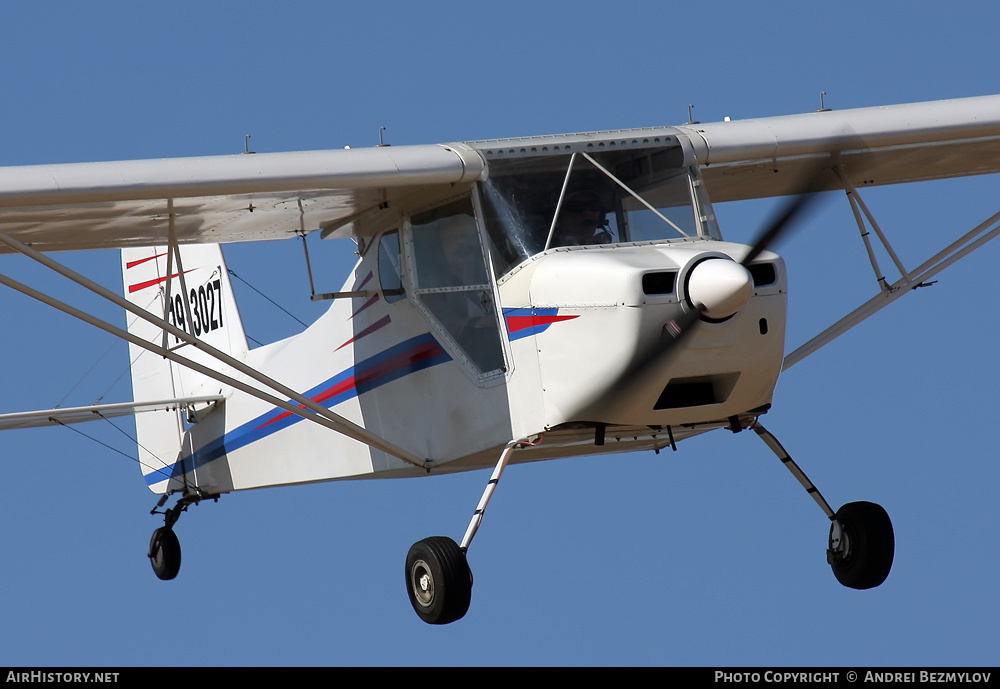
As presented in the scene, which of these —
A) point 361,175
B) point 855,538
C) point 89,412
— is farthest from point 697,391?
point 89,412

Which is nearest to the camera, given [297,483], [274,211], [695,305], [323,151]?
[695,305]

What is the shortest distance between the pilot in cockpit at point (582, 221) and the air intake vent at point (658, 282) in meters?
0.93

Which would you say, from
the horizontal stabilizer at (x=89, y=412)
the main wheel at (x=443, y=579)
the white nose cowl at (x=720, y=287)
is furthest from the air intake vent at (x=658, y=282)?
the horizontal stabilizer at (x=89, y=412)

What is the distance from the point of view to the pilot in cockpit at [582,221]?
35.0 ft

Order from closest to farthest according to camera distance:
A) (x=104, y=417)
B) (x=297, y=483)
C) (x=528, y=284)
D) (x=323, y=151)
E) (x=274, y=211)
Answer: (x=528, y=284) < (x=323, y=151) < (x=274, y=211) < (x=297, y=483) < (x=104, y=417)

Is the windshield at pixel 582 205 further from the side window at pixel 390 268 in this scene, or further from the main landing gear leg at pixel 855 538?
the main landing gear leg at pixel 855 538

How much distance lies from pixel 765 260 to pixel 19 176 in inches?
179

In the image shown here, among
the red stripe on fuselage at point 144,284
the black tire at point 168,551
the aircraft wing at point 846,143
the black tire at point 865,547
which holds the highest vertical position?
the red stripe on fuselage at point 144,284

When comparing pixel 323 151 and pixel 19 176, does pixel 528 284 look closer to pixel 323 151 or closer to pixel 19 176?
pixel 323 151

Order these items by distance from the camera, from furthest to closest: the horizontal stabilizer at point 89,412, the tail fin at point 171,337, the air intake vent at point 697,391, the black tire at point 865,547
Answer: the tail fin at point 171,337, the horizontal stabilizer at point 89,412, the black tire at point 865,547, the air intake vent at point 697,391

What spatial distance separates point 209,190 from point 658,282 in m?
2.93

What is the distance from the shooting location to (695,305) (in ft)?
31.7

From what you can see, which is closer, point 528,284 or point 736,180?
point 528,284
